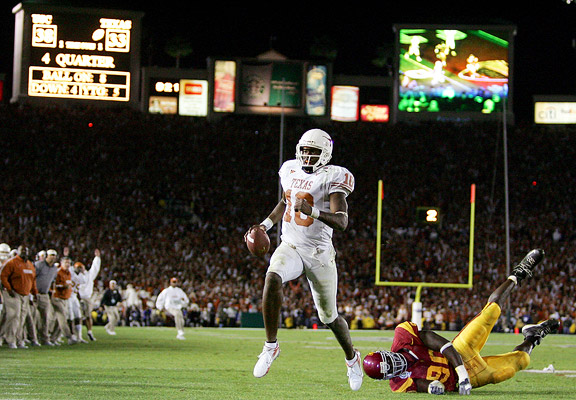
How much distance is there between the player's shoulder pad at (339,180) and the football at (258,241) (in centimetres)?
70

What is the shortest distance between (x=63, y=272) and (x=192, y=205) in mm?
18846

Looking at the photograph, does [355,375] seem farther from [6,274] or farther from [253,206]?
[253,206]

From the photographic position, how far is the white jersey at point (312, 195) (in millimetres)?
7520

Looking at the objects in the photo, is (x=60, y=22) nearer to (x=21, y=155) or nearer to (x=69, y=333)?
(x=21, y=155)

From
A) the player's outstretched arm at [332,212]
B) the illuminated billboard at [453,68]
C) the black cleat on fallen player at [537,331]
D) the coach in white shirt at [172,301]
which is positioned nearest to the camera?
the player's outstretched arm at [332,212]

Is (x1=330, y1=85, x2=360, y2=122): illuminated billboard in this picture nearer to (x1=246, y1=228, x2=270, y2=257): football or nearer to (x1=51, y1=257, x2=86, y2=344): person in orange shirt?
(x1=51, y1=257, x2=86, y2=344): person in orange shirt

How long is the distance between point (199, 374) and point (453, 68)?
2997 centimetres

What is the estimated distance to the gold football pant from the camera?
8.49 metres

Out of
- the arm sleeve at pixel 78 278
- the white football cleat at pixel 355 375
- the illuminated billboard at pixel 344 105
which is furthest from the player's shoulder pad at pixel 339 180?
the illuminated billboard at pixel 344 105

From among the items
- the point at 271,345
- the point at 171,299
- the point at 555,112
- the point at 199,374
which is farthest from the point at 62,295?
the point at 555,112

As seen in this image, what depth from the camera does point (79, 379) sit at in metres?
9.55

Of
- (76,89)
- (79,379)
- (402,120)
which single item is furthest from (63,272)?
(402,120)

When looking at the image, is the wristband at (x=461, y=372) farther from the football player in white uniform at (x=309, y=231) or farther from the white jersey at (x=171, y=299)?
the white jersey at (x=171, y=299)

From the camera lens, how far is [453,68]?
38344 mm
